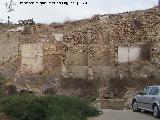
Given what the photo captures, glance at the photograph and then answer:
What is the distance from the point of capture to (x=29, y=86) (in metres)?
35.2

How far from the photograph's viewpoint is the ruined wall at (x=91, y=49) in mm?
35000

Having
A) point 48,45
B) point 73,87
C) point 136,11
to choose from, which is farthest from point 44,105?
point 136,11

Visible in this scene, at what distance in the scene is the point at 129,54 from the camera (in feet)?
115

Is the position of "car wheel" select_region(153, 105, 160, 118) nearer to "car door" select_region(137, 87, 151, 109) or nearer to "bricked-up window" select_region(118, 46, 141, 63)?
"car door" select_region(137, 87, 151, 109)

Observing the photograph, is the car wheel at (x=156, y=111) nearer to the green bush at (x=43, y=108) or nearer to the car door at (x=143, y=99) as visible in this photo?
the car door at (x=143, y=99)

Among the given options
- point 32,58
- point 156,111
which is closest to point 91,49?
point 32,58

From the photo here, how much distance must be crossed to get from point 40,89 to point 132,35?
353 inches

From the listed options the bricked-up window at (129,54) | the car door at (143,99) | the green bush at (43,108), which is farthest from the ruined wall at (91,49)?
the green bush at (43,108)

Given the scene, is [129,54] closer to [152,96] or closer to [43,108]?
[152,96]

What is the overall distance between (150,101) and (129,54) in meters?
15.0

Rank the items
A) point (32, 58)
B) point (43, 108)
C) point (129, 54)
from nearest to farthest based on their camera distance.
→ point (43, 108) < point (129, 54) < point (32, 58)

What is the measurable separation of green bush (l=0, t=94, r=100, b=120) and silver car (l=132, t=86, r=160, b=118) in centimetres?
319

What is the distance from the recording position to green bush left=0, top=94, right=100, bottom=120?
17453mm

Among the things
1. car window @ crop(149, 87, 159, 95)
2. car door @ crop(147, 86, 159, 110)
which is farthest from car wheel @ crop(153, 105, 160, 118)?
car window @ crop(149, 87, 159, 95)
